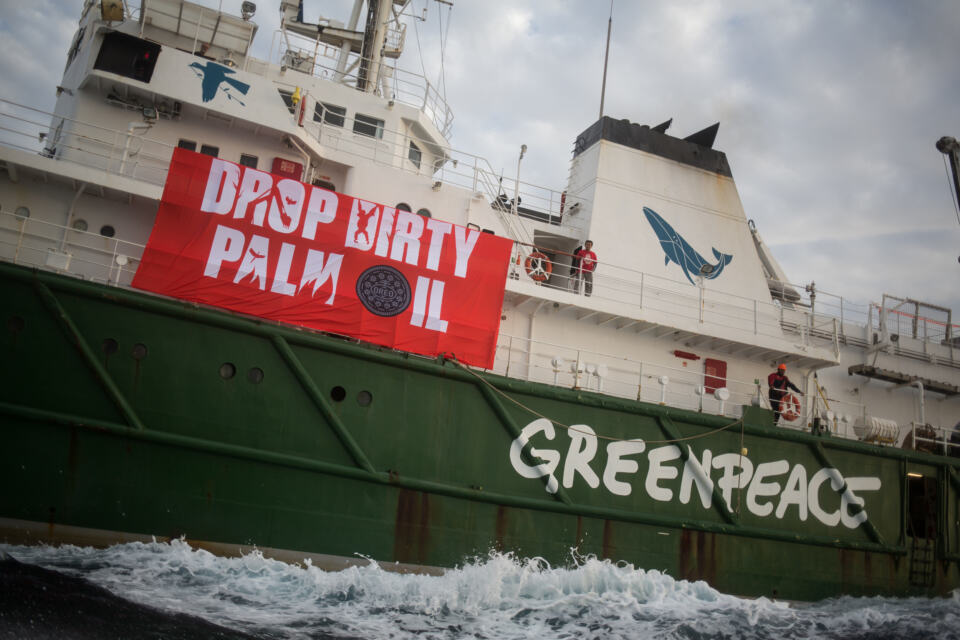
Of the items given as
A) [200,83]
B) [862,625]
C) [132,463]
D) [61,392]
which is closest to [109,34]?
[200,83]

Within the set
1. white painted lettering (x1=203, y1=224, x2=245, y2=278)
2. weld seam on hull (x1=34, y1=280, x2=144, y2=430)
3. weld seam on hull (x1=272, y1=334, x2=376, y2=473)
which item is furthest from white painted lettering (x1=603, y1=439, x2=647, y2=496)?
weld seam on hull (x1=34, y1=280, x2=144, y2=430)

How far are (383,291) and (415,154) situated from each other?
4747 millimetres

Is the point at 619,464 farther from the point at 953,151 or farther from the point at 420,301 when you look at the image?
the point at 953,151

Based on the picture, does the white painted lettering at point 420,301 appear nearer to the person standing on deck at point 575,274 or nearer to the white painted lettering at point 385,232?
the white painted lettering at point 385,232

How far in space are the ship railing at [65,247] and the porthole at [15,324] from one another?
864 millimetres

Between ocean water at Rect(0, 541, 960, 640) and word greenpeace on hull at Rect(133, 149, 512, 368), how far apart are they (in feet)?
8.77

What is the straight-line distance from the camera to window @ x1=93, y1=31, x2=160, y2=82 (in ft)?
29.1

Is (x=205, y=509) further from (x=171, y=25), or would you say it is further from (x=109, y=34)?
(x=171, y=25)

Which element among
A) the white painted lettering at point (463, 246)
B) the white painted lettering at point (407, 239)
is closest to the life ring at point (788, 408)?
the white painted lettering at point (463, 246)

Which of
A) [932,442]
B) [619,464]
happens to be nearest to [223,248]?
[619,464]

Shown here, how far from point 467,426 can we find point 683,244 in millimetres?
5982

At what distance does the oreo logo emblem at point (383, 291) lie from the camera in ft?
27.3

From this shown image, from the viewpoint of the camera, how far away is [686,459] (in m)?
9.20

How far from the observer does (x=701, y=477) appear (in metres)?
9.21
